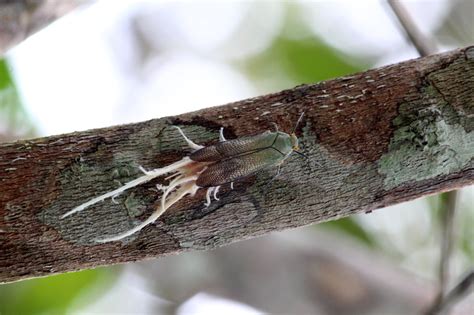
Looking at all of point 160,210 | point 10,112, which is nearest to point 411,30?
point 160,210

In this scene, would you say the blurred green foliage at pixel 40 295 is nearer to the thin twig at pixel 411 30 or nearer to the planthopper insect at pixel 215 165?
the planthopper insect at pixel 215 165

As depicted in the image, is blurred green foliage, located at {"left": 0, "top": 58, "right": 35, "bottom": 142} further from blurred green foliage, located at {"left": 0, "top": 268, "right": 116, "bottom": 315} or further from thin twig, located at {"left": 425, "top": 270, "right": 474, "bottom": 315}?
thin twig, located at {"left": 425, "top": 270, "right": 474, "bottom": 315}

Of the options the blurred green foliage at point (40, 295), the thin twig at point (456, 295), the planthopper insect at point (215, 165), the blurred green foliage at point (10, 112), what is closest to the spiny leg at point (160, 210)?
the planthopper insect at point (215, 165)

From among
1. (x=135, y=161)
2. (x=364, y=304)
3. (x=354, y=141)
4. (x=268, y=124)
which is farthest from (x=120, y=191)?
(x=364, y=304)

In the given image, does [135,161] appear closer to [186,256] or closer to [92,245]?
[92,245]

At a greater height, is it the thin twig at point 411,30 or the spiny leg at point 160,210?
the thin twig at point 411,30

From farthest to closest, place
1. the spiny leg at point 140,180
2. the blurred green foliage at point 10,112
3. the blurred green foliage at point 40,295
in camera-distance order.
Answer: the blurred green foliage at point 40,295 < the blurred green foliage at point 10,112 < the spiny leg at point 140,180
